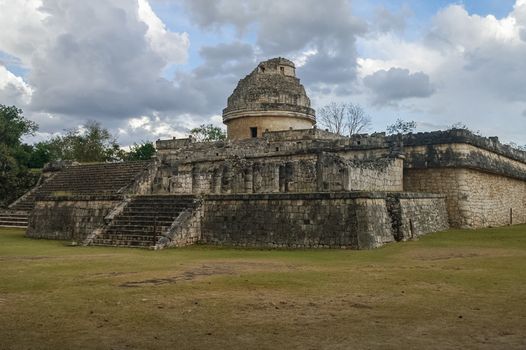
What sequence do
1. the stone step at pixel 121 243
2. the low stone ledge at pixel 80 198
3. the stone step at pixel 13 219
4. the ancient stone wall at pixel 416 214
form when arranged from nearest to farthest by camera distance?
Result: the stone step at pixel 121 243 → the ancient stone wall at pixel 416 214 → the low stone ledge at pixel 80 198 → the stone step at pixel 13 219

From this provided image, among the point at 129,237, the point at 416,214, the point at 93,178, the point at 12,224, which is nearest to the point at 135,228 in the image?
the point at 129,237

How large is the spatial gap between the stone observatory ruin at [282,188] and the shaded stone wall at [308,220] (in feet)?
0.10

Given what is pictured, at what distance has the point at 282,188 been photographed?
17438 millimetres

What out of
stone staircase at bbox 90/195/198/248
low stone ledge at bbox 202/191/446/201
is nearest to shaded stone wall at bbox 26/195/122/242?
stone staircase at bbox 90/195/198/248

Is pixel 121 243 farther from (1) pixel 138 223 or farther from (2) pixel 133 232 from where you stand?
(1) pixel 138 223

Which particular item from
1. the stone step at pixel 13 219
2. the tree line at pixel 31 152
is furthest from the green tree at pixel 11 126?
the stone step at pixel 13 219

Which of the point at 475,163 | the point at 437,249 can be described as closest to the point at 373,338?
the point at 437,249

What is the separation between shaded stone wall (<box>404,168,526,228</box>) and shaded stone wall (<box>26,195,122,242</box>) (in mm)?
11326

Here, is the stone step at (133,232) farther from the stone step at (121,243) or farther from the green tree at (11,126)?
the green tree at (11,126)

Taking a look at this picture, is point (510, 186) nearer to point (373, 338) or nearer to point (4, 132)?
point (373, 338)

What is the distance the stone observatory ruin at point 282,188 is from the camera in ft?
46.4

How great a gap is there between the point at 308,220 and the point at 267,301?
22.9 ft

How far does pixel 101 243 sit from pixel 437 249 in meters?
9.42

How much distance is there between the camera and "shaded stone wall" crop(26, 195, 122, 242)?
17906 millimetres
